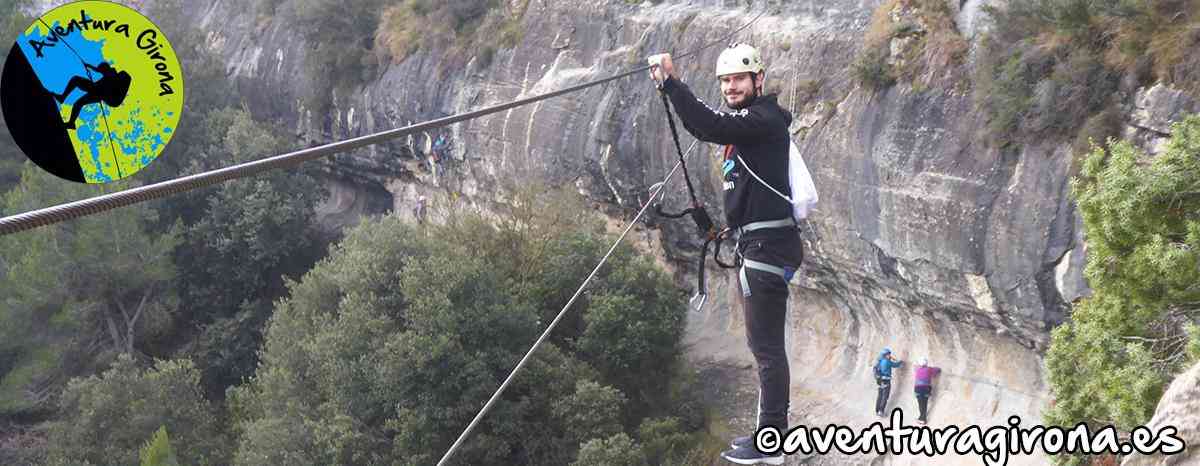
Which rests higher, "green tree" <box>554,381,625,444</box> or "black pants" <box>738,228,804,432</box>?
"black pants" <box>738,228,804,432</box>

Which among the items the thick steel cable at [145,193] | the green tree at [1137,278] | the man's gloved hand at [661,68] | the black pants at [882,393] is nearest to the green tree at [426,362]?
the black pants at [882,393]

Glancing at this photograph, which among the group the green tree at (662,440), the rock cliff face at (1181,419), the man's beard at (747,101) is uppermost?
the man's beard at (747,101)

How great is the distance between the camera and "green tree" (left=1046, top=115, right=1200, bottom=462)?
27.5ft

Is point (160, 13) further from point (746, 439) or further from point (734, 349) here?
point (746, 439)

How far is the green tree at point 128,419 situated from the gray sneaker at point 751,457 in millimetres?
19580

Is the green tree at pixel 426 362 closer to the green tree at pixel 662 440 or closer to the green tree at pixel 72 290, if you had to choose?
the green tree at pixel 662 440

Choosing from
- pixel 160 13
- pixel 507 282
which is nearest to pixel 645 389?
pixel 507 282

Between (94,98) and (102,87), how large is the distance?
0.26 meters

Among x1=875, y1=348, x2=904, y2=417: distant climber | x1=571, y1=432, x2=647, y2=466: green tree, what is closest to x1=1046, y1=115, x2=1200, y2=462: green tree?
x1=875, y1=348, x2=904, y2=417: distant climber

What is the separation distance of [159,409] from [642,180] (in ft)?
41.7

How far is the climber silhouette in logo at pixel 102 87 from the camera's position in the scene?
1865cm

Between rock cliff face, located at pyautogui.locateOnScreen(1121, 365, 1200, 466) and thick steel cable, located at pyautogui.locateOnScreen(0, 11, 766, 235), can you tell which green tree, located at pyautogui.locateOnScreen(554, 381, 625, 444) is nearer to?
rock cliff face, located at pyautogui.locateOnScreen(1121, 365, 1200, 466)

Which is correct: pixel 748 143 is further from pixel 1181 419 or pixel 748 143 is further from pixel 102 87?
pixel 102 87

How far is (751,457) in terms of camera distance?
18.7ft
